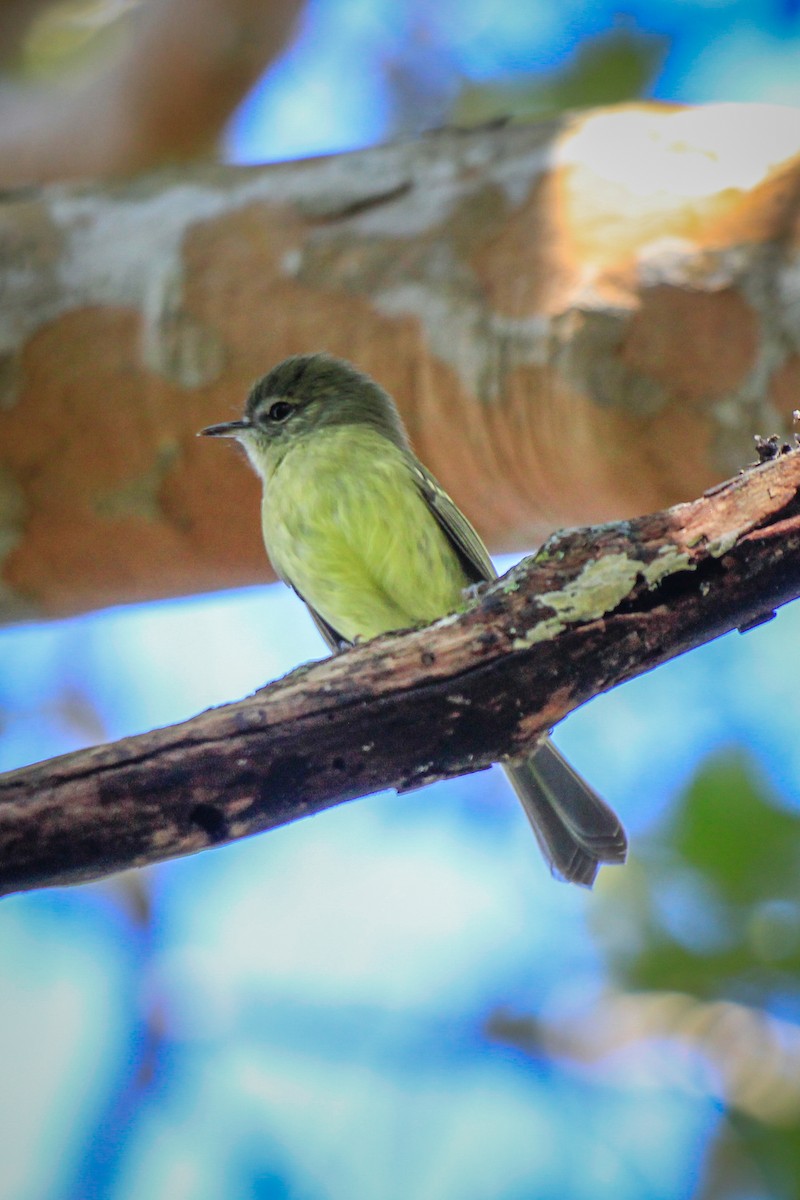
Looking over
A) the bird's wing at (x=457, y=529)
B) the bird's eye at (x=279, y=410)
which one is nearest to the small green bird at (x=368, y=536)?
the bird's wing at (x=457, y=529)

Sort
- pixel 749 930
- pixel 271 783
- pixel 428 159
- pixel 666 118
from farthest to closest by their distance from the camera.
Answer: pixel 749 930 < pixel 428 159 < pixel 666 118 < pixel 271 783

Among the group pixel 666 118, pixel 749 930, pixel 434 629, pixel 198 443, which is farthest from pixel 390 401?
A: pixel 749 930

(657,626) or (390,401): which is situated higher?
(657,626)

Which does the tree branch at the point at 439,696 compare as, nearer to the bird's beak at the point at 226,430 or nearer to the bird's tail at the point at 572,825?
the bird's tail at the point at 572,825

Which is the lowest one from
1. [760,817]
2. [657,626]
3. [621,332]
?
[760,817]

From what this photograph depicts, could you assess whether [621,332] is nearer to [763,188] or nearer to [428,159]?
[763,188]

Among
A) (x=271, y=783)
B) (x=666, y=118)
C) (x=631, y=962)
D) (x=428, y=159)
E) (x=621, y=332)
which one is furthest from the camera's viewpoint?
(x=631, y=962)

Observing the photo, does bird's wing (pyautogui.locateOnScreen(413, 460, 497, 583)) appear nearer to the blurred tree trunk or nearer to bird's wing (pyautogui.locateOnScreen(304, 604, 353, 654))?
the blurred tree trunk

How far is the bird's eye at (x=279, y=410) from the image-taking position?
3998 mm

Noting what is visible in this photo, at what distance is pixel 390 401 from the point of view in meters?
3.90

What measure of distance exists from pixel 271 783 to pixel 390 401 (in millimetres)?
2226

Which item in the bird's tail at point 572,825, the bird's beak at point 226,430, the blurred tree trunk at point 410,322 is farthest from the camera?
the bird's beak at point 226,430

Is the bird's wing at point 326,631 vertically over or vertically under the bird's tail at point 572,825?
under

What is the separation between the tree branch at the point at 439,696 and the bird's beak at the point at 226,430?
6.46 ft
